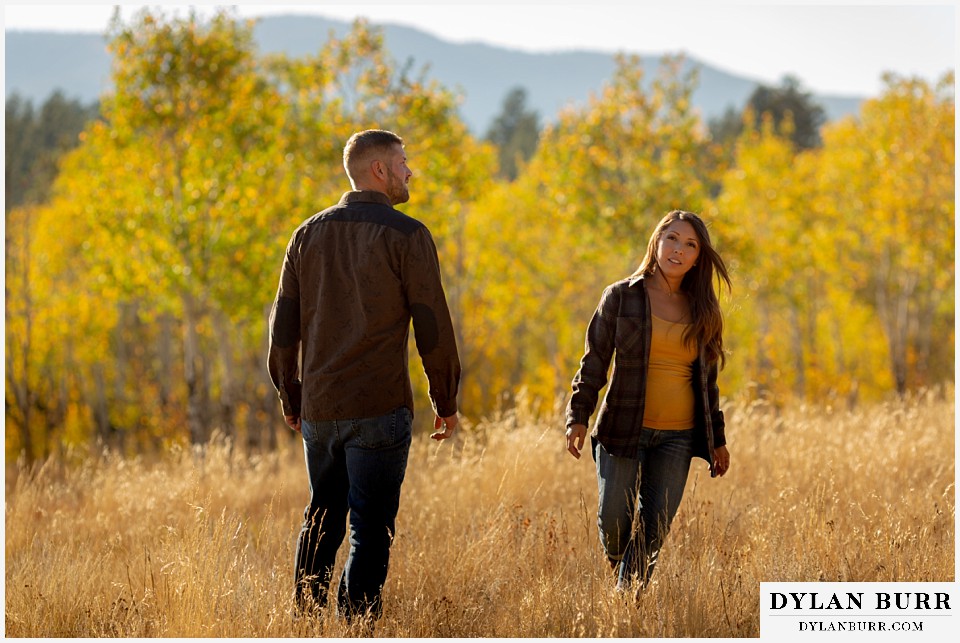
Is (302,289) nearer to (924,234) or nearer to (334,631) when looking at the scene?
(334,631)

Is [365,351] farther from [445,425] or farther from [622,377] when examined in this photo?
[622,377]

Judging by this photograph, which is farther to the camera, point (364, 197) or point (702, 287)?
point (702, 287)

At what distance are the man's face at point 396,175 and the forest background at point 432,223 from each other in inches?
63.9

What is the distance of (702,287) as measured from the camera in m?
3.98

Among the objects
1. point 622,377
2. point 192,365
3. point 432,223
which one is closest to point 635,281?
point 622,377

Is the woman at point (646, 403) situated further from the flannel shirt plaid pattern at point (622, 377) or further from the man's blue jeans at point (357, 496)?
the man's blue jeans at point (357, 496)

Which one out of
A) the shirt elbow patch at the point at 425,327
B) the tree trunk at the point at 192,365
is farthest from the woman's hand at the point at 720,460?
the tree trunk at the point at 192,365

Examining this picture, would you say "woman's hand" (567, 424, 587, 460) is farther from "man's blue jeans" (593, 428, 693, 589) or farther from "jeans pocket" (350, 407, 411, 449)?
"jeans pocket" (350, 407, 411, 449)

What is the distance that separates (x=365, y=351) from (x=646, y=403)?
1224 millimetres

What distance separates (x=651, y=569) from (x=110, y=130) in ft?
41.4

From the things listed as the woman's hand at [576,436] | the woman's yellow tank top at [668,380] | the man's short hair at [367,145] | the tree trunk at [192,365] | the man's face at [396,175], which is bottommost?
the tree trunk at [192,365]

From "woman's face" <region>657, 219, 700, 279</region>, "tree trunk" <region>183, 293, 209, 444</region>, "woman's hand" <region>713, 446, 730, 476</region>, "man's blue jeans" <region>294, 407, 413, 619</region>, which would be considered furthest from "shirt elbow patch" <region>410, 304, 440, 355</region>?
"tree trunk" <region>183, 293, 209, 444</region>

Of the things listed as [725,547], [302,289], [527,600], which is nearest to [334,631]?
[527,600]

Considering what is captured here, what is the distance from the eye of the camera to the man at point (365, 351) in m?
3.53
